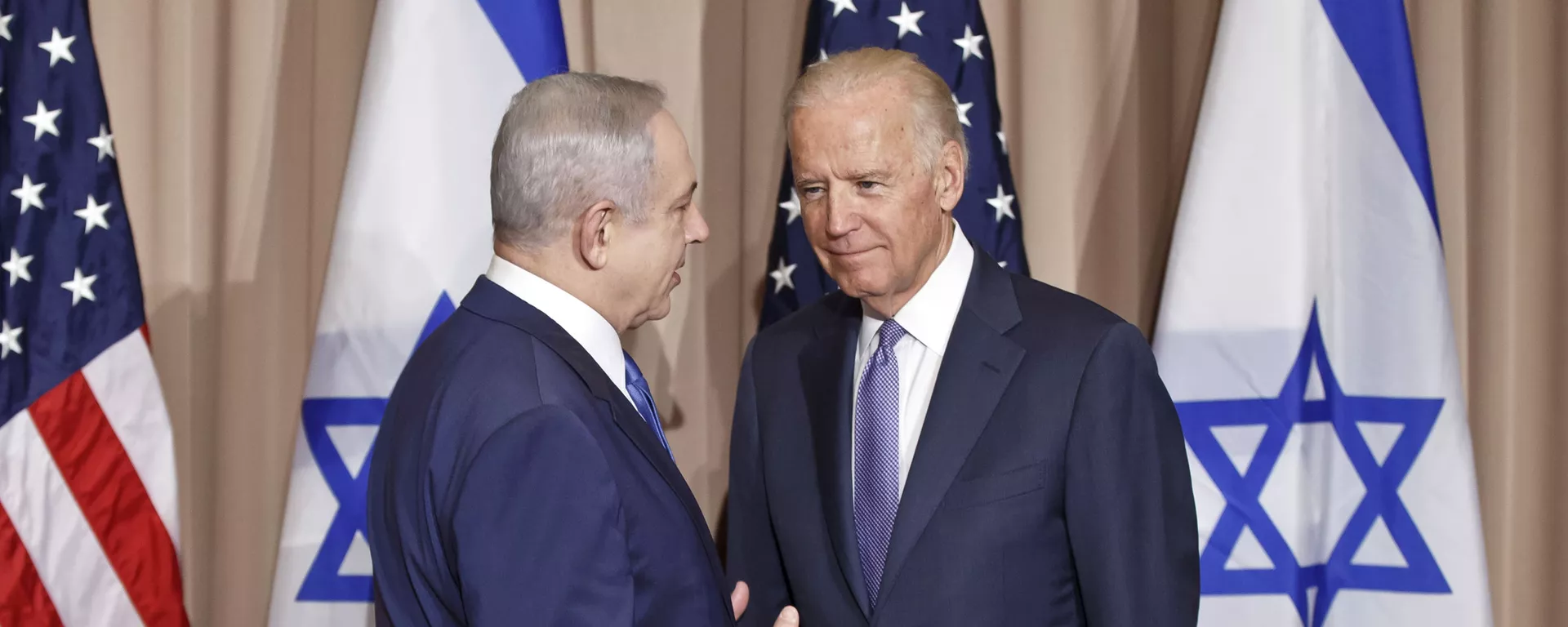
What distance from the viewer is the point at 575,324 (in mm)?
1398

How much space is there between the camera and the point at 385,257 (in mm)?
2453

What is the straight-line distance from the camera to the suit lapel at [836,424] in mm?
1822

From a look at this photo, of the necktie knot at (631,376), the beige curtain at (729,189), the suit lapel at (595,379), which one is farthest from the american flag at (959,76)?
the suit lapel at (595,379)

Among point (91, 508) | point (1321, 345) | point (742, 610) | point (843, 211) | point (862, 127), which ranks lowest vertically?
point (91, 508)

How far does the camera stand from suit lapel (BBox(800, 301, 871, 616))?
1822 millimetres

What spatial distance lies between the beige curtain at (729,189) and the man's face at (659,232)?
1338mm

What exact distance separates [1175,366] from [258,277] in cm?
210

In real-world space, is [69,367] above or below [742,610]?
above

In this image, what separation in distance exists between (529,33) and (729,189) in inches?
22.4

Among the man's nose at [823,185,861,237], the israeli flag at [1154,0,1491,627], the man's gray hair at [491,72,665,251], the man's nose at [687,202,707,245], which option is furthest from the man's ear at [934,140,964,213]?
the israeli flag at [1154,0,1491,627]

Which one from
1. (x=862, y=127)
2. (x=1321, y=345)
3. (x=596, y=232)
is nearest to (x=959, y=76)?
(x=862, y=127)

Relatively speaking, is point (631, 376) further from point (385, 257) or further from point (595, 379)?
point (385, 257)

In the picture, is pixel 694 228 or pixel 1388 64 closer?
pixel 694 228

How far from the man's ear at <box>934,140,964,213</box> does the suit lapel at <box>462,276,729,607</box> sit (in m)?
0.70
